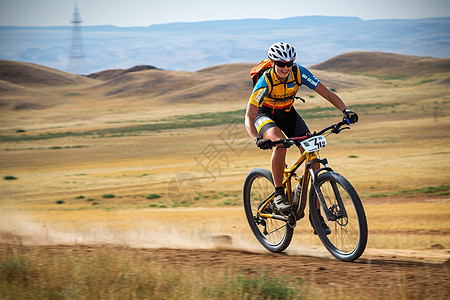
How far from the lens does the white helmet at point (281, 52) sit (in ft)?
20.0

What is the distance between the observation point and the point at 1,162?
1390 inches

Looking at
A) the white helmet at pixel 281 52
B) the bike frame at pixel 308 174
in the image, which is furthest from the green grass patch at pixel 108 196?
the white helmet at pixel 281 52

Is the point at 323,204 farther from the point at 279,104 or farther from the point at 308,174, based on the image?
the point at 279,104

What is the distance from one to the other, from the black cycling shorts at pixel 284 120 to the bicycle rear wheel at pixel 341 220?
990mm

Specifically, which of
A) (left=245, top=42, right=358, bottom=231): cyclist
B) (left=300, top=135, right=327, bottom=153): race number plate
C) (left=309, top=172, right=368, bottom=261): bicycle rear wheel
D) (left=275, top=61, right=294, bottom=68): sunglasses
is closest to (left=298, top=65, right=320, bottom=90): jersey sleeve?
(left=245, top=42, right=358, bottom=231): cyclist

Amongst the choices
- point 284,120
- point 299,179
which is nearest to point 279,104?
point 284,120

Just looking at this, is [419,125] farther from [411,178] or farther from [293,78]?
[293,78]

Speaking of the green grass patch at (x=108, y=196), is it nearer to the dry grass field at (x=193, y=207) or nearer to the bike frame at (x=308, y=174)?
the dry grass field at (x=193, y=207)

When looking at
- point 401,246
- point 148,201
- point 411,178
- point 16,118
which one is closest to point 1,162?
point 148,201

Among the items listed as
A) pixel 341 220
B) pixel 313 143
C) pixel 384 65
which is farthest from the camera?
pixel 384 65

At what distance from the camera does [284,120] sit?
6.73m

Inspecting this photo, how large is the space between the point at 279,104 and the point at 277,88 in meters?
0.26

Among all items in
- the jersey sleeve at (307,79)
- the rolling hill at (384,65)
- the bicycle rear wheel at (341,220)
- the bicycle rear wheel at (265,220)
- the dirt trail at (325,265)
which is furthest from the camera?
the rolling hill at (384,65)

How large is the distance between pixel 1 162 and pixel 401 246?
32.7 meters
